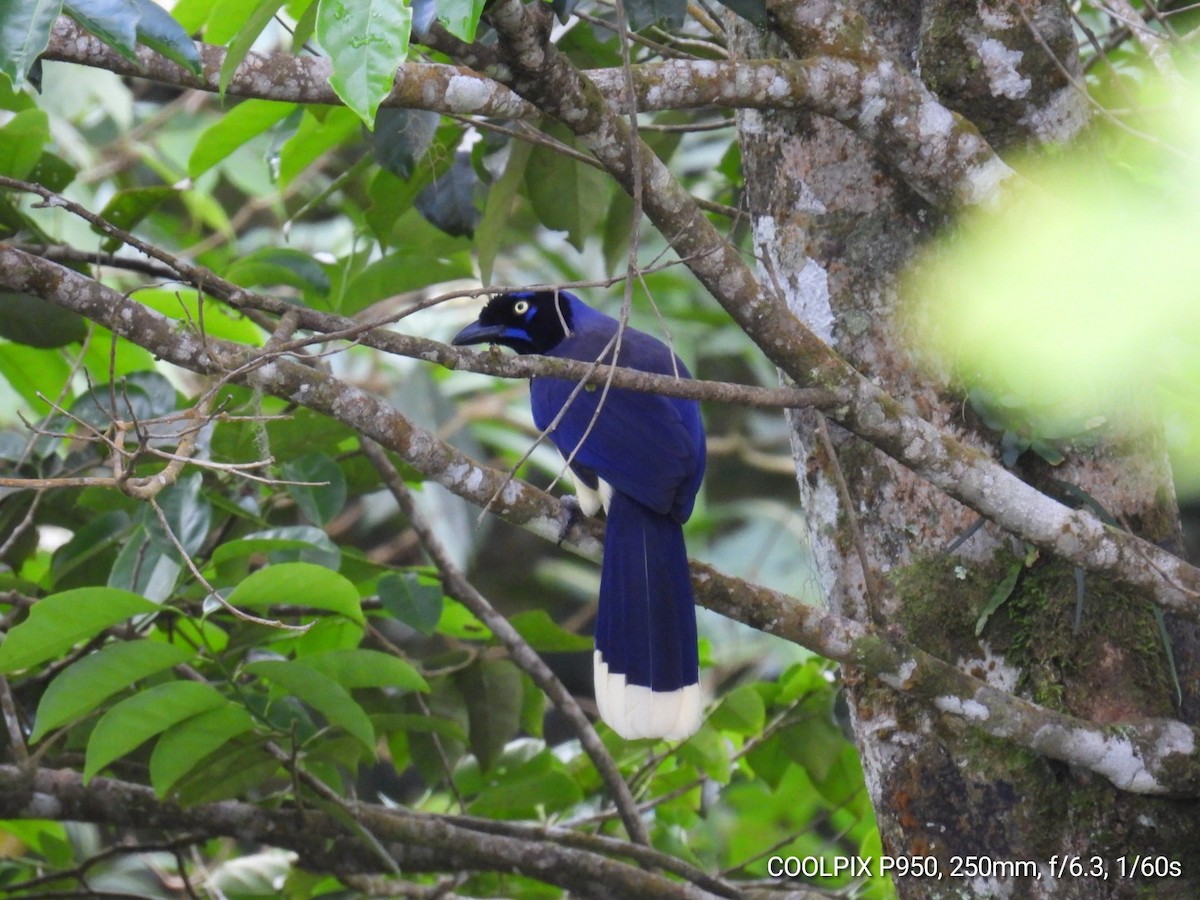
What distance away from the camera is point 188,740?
2654 mm

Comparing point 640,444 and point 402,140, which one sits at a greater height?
point 402,140

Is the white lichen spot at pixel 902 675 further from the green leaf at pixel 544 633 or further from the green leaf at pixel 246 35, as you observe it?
the green leaf at pixel 246 35

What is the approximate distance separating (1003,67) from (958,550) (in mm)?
1022

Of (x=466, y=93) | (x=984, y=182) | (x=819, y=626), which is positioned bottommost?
(x=819, y=626)

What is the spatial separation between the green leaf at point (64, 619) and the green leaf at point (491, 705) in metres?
1.25

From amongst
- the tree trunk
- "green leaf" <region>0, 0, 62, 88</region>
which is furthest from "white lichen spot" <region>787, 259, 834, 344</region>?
"green leaf" <region>0, 0, 62, 88</region>

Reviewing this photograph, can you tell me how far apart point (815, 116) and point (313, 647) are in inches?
71.1

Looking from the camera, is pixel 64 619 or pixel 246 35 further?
pixel 64 619

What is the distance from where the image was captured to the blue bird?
10.2 feet

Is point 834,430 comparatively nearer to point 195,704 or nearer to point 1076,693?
point 1076,693

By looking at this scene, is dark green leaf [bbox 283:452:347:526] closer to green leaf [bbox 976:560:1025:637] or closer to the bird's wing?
the bird's wing

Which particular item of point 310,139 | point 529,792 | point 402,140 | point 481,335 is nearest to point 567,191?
point 402,140

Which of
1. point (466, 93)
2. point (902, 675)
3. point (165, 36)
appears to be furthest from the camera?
point (902, 675)

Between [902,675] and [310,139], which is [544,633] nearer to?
[902,675]
